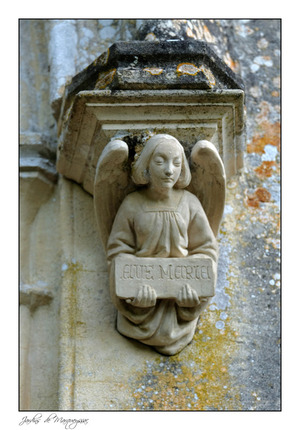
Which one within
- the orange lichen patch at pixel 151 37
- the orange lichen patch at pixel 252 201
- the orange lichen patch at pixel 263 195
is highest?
the orange lichen patch at pixel 151 37

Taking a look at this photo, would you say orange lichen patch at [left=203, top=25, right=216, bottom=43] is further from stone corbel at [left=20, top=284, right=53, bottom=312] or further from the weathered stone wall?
stone corbel at [left=20, top=284, right=53, bottom=312]

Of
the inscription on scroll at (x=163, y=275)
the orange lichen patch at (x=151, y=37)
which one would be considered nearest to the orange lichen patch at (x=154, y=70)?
the orange lichen patch at (x=151, y=37)

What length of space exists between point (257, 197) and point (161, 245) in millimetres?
626

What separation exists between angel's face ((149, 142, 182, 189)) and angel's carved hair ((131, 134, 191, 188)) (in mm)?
21

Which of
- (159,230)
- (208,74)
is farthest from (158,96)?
(159,230)

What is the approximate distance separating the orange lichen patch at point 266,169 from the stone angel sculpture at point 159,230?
42 cm

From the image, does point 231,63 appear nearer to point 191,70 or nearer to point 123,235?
point 191,70

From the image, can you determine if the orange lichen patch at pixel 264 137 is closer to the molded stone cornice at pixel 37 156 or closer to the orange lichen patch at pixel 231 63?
the orange lichen patch at pixel 231 63

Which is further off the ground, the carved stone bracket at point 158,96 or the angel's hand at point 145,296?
the carved stone bracket at point 158,96

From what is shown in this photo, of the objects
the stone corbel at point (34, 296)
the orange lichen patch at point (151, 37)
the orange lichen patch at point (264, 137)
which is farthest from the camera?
the orange lichen patch at point (264, 137)

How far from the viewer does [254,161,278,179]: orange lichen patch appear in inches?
142

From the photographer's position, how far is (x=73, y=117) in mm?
3232

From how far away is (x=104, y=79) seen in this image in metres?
3.19

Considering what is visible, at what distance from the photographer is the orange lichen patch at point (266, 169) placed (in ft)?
11.8
